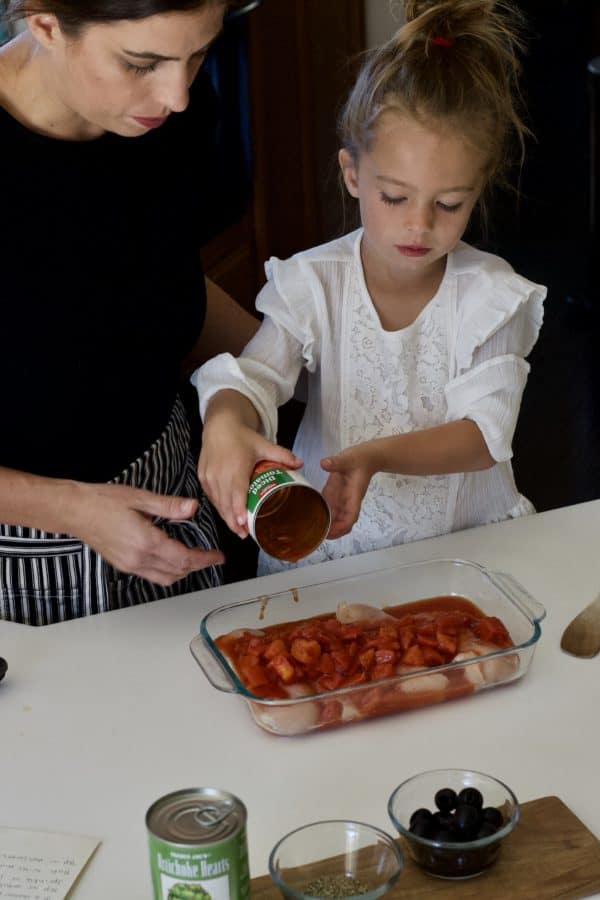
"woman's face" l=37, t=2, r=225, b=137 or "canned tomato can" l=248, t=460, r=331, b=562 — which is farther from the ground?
"woman's face" l=37, t=2, r=225, b=137

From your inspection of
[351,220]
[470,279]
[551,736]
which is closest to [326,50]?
[351,220]

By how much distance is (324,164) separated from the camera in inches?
188

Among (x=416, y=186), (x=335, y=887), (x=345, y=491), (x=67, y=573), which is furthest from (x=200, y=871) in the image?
(x=416, y=186)

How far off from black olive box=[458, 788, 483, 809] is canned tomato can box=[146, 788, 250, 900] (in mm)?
261

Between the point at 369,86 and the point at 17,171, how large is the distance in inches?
21.1

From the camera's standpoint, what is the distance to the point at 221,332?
2.10 m

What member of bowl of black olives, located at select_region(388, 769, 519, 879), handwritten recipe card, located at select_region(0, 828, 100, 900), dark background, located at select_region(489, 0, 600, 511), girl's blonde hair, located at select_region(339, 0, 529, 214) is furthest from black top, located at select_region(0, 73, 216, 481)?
dark background, located at select_region(489, 0, 600, 511)

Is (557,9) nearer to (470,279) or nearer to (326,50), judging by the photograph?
(326,50)

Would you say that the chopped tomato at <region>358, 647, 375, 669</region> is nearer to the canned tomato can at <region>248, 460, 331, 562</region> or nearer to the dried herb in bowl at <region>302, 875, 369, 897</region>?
the canned tomato can at <region>248, 460, 331, 562</region>

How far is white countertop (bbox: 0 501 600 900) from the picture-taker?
1270mm

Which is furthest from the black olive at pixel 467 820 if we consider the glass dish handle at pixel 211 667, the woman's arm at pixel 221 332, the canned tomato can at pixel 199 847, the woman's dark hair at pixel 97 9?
the woman's arm at pixel 221 332

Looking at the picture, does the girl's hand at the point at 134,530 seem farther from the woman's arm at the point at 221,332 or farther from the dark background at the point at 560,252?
the dark background at the point at 560,252

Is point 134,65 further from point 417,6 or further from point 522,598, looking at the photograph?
point 522,598

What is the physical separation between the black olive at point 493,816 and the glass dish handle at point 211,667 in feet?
1.14
